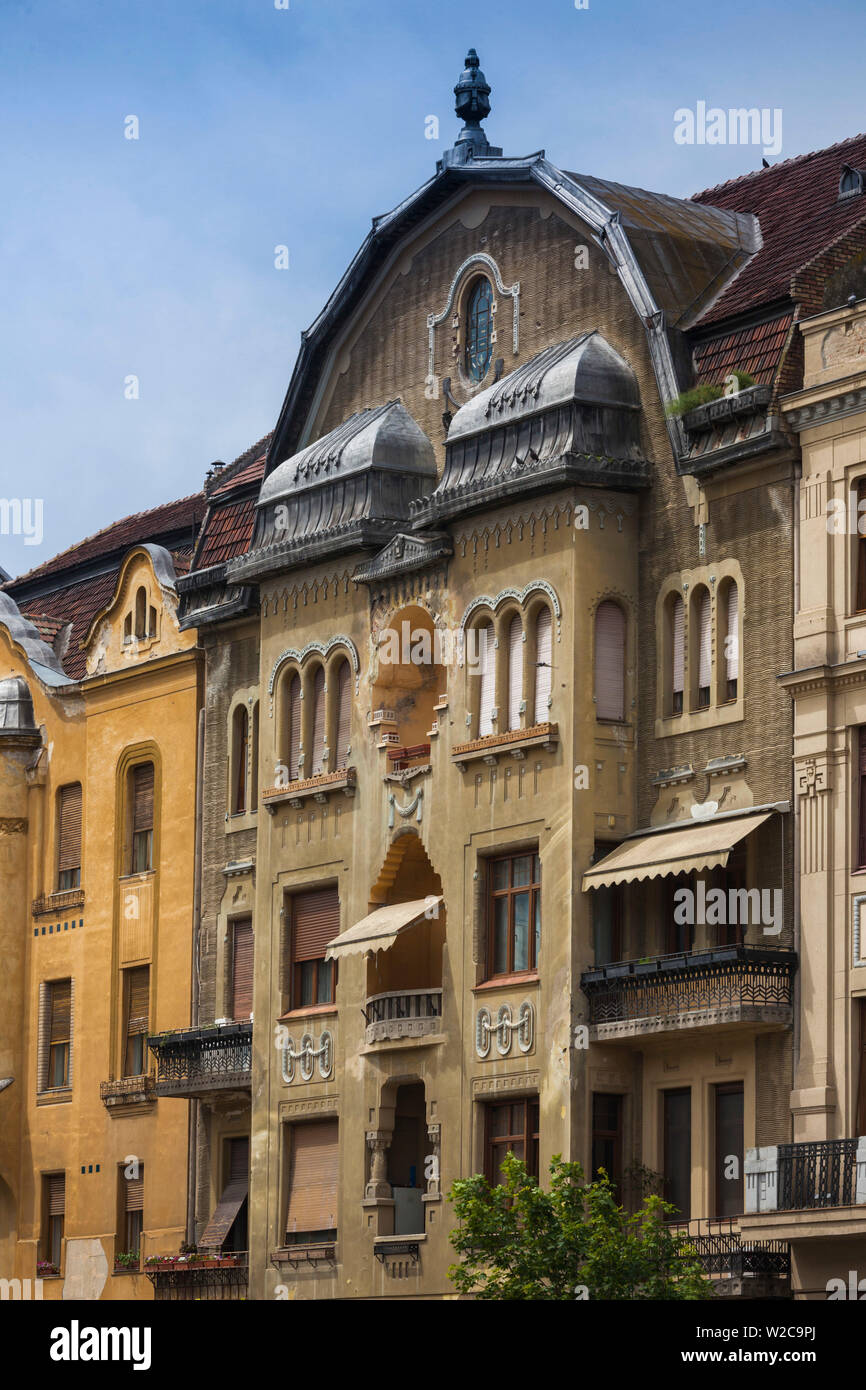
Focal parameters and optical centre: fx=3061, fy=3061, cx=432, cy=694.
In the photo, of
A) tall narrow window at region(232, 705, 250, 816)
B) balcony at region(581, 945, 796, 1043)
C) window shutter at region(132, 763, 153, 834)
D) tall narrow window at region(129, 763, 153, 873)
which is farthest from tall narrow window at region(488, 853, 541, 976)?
window shutter at region(132, 763, 153, 834)

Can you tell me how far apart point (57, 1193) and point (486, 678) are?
52.2 ft

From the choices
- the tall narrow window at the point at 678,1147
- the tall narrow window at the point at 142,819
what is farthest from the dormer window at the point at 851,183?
the tall narrow window at the point at 142,819

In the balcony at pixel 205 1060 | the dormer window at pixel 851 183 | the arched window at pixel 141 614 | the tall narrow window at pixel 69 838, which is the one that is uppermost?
the dormer window at pixel 851 183

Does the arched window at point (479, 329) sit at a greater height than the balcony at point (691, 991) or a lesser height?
greater

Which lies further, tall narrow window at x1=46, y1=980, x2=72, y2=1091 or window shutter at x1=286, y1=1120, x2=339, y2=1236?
tall narrow window at x1=46, y1=980, x2=72, y2=1091

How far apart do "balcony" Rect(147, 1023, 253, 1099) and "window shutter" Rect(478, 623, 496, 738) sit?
7558 millimetres

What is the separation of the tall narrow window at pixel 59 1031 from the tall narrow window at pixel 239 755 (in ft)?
20.7

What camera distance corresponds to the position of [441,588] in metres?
45.6

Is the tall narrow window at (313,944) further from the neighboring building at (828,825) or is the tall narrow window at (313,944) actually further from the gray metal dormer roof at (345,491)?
the neighboring building at (828,825)

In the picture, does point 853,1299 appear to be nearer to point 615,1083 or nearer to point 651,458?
point 615,1083

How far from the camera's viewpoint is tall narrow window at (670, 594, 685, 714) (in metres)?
42.4

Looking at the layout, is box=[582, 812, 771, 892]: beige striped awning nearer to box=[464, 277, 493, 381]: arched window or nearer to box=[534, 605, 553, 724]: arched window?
box=[534, 605, 553, 724]: arched window

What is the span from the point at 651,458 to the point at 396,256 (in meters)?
7.40

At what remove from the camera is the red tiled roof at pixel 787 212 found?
140 ft
